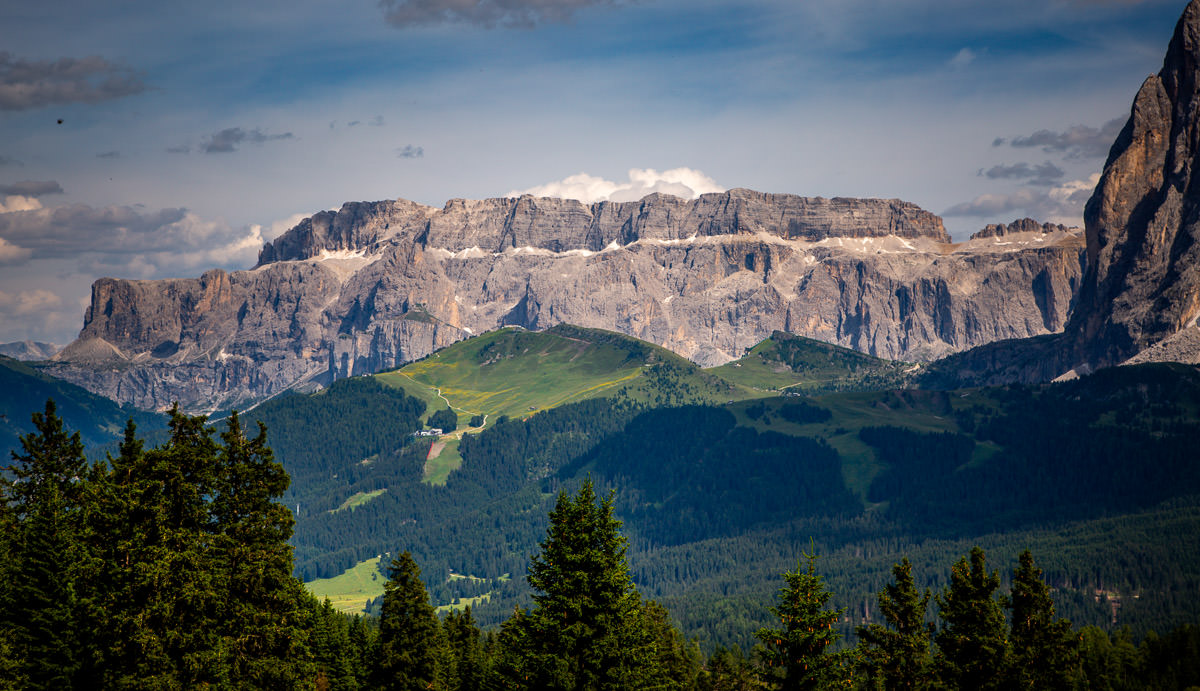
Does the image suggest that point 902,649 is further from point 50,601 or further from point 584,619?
point 50,601

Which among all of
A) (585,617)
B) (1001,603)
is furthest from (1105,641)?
(585,617)

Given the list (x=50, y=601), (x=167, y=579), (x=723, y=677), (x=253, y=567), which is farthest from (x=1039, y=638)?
(x=723, y=677)

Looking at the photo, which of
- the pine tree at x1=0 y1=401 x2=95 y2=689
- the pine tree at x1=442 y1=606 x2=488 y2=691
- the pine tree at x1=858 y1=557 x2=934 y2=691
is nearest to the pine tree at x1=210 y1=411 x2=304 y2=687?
the pine tree at x1=0 y1=401 x2=95 y2=689

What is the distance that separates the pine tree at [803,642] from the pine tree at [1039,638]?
18.2 metres

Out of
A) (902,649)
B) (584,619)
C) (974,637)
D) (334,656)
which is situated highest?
(584,619)

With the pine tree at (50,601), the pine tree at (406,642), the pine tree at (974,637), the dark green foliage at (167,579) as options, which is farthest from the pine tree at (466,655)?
the pine tree at (974,637)

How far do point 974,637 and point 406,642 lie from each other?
36440 millimetres

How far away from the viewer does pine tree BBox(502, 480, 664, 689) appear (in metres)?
58.5

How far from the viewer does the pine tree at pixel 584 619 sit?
58.5 metres

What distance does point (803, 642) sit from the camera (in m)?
55.1

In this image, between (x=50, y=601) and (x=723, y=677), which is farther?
(x=723, y=677)

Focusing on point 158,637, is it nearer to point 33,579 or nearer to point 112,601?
point 112,601

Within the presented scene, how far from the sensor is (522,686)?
60375 millimetres

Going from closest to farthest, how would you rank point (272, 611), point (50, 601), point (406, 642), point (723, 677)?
1. point (272, 611)
2. point (50, 601)
3. point (406, 642)
4. point (723, 677)
